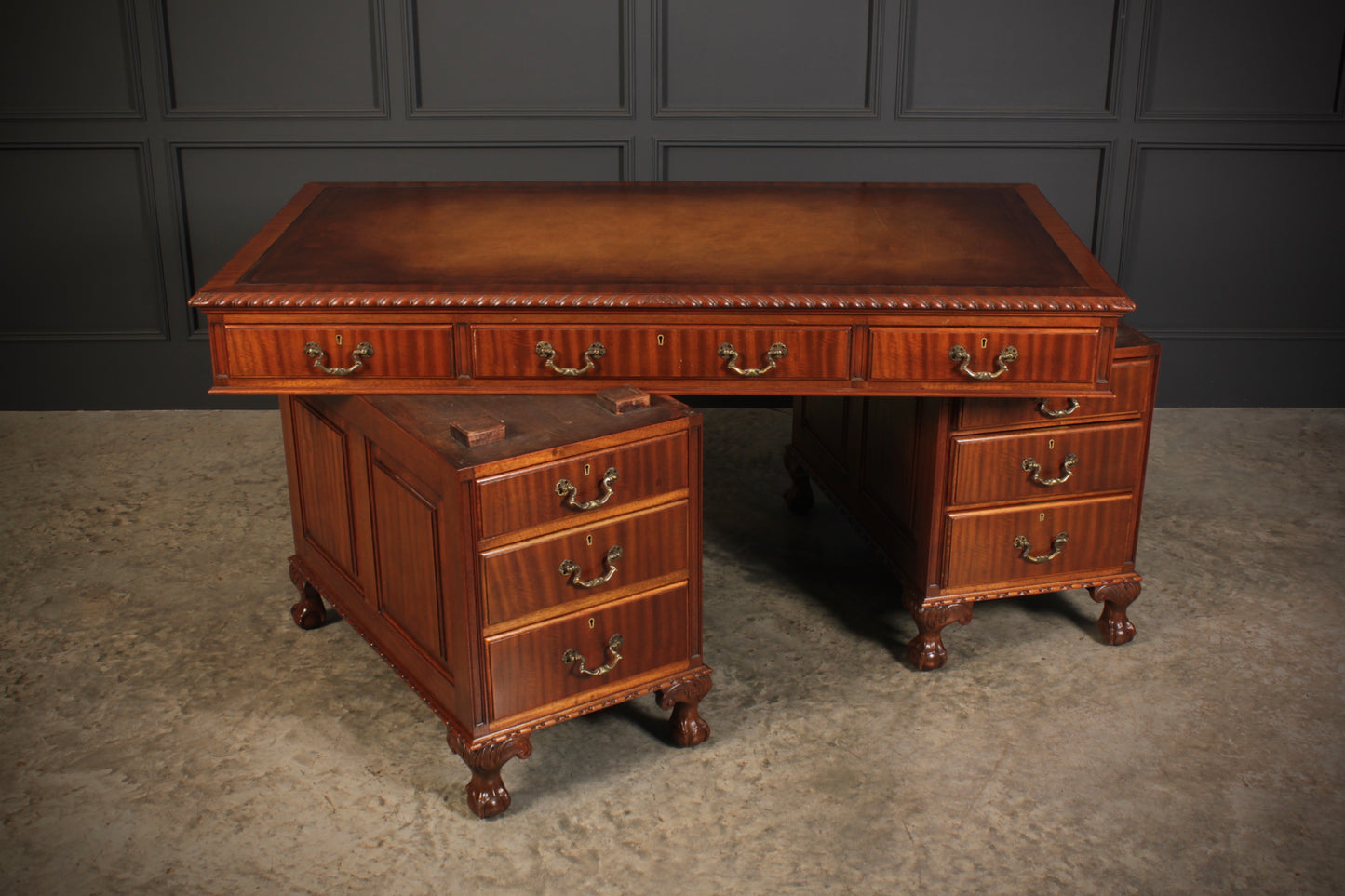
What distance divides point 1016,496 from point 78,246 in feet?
10.9

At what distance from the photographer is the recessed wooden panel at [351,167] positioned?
4371mm

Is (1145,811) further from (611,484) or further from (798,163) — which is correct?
(798,163)

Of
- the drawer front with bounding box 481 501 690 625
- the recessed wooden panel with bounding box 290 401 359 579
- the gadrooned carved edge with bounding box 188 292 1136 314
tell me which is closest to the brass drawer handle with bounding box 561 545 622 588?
the drawer front with bounding box 481 501 690 625

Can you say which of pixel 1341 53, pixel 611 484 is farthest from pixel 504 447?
pixel 1341 53

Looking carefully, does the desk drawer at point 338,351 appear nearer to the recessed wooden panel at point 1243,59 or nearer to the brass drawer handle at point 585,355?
the brass drawer handle at point 585,355

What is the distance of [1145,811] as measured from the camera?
8.14 feet

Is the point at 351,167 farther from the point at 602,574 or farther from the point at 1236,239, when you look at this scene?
the point at 1236,239

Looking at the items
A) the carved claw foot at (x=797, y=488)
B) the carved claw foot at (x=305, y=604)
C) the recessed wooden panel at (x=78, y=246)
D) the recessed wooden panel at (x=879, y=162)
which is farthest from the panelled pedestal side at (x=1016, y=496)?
the recessed wooden panel at (x=78, y=246)

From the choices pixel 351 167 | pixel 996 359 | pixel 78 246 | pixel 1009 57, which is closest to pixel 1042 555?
pixel 996 359

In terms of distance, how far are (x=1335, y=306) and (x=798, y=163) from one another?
1985mm

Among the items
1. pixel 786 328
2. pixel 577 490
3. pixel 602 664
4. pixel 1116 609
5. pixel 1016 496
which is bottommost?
pixel 1116 609

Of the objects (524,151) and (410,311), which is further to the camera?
(524,151)

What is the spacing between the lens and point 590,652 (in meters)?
2.52

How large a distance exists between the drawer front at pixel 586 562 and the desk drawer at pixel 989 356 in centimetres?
53
